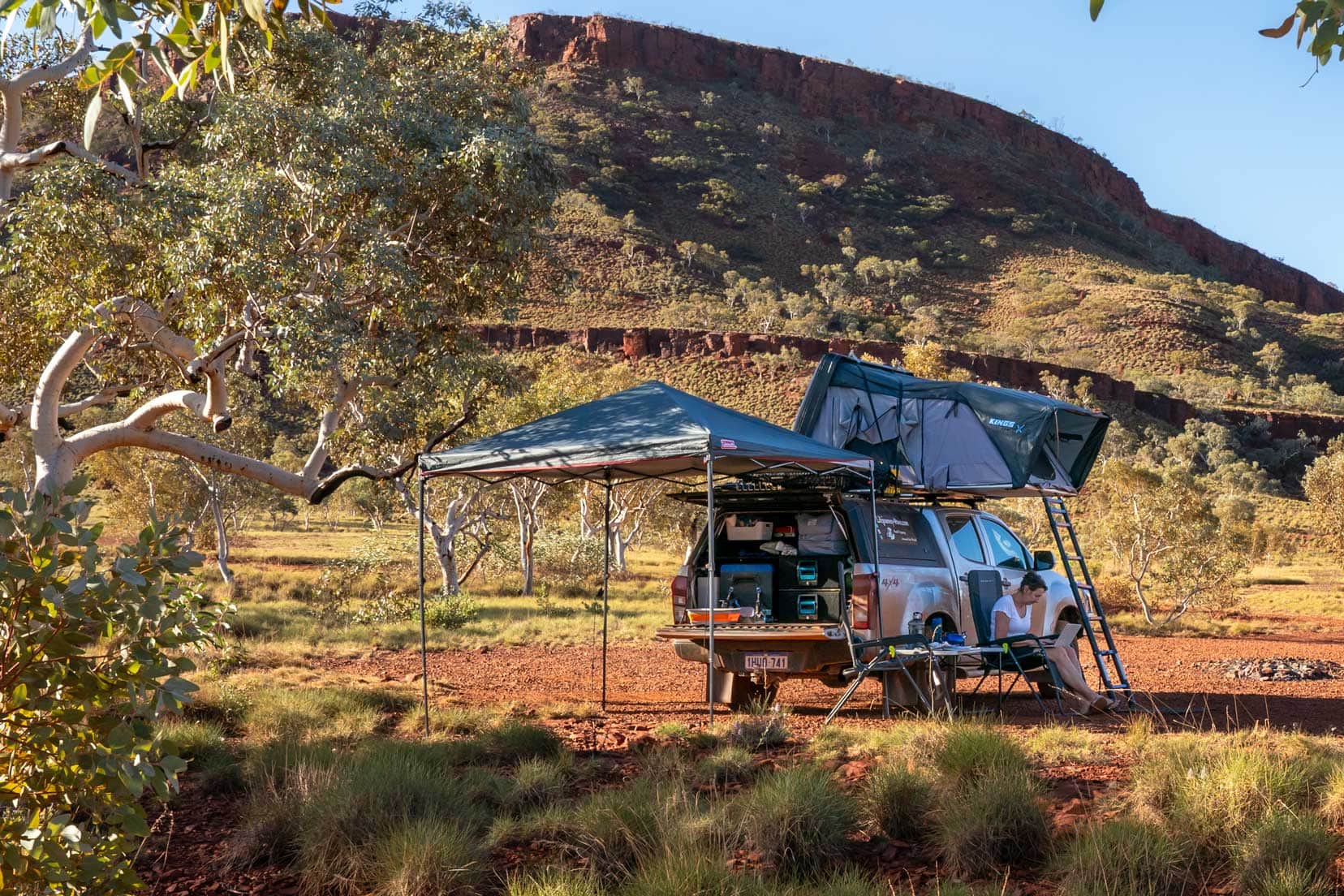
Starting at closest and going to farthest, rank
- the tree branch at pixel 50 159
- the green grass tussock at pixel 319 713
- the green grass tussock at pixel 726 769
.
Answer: the green grass tussock at pixel 726 769 < the green grass tussock at pixel 319 713 < the tree branch at pixel 50 159

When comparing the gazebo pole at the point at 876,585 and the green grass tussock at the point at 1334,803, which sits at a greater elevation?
the gazebo pole at the point at 876,585

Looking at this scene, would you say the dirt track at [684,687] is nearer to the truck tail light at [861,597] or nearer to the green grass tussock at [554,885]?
the truck tail light at [861,597]

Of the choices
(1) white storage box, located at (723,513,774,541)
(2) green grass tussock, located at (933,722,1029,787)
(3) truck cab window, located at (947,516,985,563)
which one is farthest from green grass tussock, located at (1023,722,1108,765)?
(1) white storage box, located at (723,513,774,541)

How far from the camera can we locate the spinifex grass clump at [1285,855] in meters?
4.85

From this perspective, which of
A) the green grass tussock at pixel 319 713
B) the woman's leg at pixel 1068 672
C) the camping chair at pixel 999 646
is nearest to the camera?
the green grass tussock at pixel 319 713

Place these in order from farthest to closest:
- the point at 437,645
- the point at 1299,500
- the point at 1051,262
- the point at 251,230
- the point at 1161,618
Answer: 1. the point at 1051,262
2. the point at 1299,500
3. the point at 1161,618
4. the point at 437,645
5. the point at 251,230

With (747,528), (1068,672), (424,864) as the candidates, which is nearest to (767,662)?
(747,528)

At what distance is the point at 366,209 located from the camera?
11078 mm

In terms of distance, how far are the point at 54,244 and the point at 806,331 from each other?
56.2 m

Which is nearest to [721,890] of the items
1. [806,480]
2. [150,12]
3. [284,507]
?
[150,12]

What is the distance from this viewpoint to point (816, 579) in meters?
A: 10.2

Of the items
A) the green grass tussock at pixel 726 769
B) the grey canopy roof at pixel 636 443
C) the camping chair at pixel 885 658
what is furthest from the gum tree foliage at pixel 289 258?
the green grass tussock at pixel 726 769

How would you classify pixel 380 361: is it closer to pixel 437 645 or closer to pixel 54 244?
pixel 54 244

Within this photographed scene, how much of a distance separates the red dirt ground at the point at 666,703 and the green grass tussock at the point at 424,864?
519 mm
